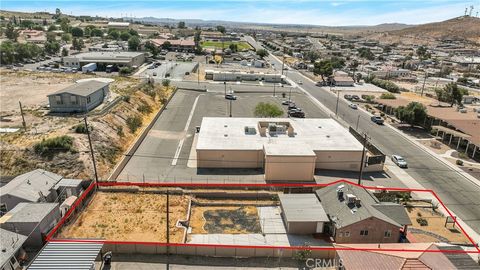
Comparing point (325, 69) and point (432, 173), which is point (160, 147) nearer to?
point (432, 173)

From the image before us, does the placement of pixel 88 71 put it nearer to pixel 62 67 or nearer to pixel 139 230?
pixel 62 67

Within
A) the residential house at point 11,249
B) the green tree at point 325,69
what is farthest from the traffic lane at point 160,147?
the green tree at point 325,69

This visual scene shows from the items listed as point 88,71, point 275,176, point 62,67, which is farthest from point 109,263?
point 62,67

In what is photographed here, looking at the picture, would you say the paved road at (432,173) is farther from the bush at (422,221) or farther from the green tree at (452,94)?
the green tree at (452,94)

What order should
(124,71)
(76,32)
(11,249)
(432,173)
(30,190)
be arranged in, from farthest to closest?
(76,32)
(124,71)
(432,173)
(30,190)
(11,249)

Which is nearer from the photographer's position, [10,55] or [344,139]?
[344,139]

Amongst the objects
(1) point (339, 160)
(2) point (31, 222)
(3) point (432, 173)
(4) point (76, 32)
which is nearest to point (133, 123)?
(2) point (31, 222)
